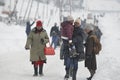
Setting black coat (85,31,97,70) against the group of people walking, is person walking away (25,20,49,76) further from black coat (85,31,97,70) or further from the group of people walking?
black coat (85,31,97,70)

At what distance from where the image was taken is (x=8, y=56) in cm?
2183

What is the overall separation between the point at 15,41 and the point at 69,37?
15060 mm

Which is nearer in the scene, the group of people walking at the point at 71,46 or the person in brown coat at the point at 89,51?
the group of people walking at the point at 71,46

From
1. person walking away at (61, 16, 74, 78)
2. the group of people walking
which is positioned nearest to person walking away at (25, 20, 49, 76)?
the group of people walking

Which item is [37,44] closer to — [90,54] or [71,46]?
[71,46]

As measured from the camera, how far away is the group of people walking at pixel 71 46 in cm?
1384

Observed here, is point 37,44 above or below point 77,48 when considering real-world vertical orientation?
below

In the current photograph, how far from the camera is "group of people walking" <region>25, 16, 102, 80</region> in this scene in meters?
13.8

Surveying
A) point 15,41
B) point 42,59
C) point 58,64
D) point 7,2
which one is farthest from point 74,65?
point 7,2

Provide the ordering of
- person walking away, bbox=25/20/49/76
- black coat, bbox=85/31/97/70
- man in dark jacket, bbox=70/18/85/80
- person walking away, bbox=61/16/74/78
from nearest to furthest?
man in dark jacket, bbox=70/18/85/80
black coat, bbox=85/31/97/70
person walking away, bbox=61/16/74/78
person walking away, bbox=25/20/49/76

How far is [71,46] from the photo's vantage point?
13.9m

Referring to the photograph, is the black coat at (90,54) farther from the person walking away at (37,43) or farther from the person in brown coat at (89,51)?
the person walking away at (37,43)

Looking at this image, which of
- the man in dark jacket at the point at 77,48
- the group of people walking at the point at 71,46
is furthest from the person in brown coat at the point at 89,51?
the man in dark jacket at the point at 77,48

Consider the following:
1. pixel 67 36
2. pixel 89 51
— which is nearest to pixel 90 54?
pixel 89 51
